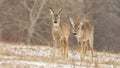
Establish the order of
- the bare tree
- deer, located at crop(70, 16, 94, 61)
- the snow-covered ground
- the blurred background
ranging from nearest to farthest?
the snow-covered ground, deer, located at crop(70, 16, 94, 61), the blurred background, the bare tree

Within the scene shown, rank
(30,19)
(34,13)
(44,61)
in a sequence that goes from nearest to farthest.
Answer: (44,61), (30,19), (34,13)

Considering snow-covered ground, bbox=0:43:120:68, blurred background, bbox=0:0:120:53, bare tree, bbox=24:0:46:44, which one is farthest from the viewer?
bare tree, bbox=24:0:46:44

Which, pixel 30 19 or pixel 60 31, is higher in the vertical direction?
pixel 30 19

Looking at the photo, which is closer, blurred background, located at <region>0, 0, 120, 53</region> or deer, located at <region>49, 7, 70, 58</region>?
deer, located at <region>49, 7, 70, 58</region>

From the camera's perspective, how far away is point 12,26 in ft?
154

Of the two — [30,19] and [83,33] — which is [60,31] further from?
[30,19]

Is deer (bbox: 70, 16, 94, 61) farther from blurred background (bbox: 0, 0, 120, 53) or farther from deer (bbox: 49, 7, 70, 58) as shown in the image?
blurred background (bbox: 0, 0, 120, 53)

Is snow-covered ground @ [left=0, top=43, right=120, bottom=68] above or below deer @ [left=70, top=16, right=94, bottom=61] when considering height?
below

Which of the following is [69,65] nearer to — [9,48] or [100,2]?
[9,48]

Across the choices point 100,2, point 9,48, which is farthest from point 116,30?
point 9,48

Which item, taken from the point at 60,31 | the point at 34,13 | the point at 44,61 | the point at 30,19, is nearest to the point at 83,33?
the point at 60,31

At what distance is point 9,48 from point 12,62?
16.8 feet

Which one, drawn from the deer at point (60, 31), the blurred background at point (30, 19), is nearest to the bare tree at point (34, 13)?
the blurred background at point (30, 19)

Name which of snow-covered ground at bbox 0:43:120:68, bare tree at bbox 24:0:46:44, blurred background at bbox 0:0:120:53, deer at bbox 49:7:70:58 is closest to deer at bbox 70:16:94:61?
snow-covered ground at bbox 0:43:120:68
